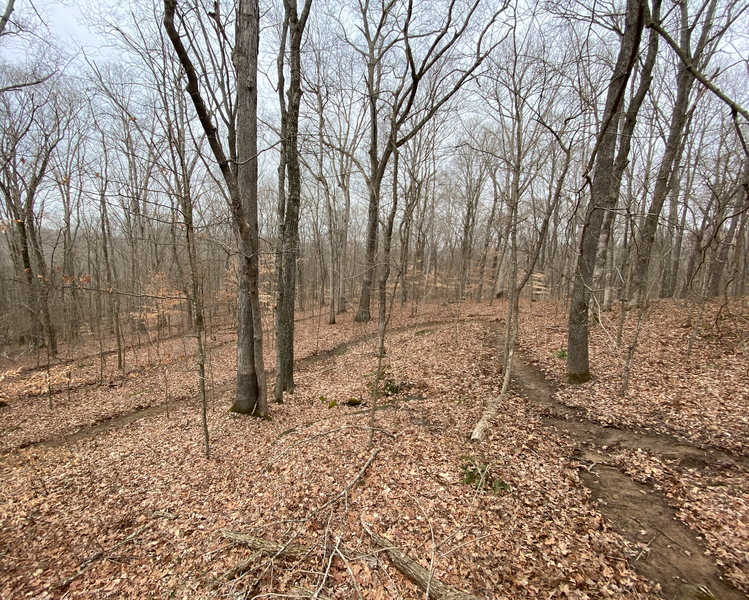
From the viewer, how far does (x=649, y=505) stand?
3557mm

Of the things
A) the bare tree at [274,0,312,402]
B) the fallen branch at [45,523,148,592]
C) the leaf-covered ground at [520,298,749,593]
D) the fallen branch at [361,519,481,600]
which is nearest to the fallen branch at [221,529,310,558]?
the fallen branch at [361,519,481,600]

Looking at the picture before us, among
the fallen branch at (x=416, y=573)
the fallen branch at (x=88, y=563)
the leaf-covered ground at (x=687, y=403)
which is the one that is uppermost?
the leaf-covered ground at (x=687, y=403)

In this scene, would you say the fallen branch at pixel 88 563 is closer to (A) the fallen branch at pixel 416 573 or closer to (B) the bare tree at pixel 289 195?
(A) the fallen branch at pixel 416 573

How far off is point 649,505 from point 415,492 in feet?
9.13

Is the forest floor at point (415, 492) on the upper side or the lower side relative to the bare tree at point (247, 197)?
lower

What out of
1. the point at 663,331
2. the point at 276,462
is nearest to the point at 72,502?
the point at 276,462

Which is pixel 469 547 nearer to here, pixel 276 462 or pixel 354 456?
pixel 354 456

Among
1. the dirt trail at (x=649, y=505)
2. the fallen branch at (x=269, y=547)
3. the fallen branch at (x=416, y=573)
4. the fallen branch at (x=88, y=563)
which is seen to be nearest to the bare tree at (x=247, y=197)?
the fallen branch at (x=88, y=563)

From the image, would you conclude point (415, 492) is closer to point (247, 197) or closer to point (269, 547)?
point (269, 547)

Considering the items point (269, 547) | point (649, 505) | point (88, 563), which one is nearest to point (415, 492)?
point (269, 547)

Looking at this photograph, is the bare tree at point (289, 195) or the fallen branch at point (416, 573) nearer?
the fallen branch at point (416, 573)

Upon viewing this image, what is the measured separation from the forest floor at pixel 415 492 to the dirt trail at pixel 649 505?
0.02 m

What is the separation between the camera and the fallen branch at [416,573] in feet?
8.34

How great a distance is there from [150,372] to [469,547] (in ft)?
42.0
